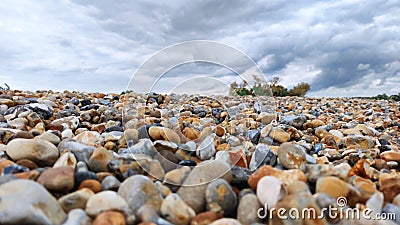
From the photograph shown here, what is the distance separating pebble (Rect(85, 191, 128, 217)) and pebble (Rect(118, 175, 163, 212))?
44mm

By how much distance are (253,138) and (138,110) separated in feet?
4.98

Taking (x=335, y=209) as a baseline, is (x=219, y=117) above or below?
above

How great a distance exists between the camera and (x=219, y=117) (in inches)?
147

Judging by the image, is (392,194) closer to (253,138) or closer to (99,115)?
(253,138)

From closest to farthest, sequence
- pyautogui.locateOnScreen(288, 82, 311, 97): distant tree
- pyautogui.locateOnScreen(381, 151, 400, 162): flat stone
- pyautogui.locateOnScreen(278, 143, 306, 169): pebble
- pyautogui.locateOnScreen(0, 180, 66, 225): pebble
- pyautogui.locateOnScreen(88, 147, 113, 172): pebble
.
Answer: pyautogui.locateOnScreen(0, 180, 66, 225): pebble < pyautogui.locateOnScreen(88, 147, 113, 172): pebble < pyautogui.locateOnScreen(278, 143, 306, 169): pebble < pyautogui.locateOnScreen(381, 151, 400, 162): flat stone < pyautogui.locateOnScreen(288, 82, 311, 97): distant tree

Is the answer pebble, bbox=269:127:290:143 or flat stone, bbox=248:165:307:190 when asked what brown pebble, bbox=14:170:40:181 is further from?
pebble, bbox=269:127:290:143

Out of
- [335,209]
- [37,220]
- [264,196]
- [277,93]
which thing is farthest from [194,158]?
[277,93]

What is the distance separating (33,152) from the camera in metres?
1.64

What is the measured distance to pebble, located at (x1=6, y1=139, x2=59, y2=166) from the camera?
1635mm

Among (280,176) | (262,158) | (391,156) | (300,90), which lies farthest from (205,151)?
(300,90)

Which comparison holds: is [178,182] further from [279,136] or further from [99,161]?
[279,136]

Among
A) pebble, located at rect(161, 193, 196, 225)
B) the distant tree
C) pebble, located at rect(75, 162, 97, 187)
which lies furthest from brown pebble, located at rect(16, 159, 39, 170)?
the distant tree

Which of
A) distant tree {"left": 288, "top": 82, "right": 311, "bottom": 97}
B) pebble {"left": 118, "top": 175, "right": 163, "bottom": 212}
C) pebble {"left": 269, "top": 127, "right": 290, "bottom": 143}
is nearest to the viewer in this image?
pebble {"left": 118, "top": 175, "right": 163, "bottom": 212}

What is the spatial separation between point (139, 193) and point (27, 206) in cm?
42
